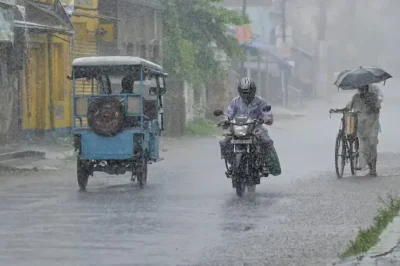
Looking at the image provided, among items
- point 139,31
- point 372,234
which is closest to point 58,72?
point 139,31

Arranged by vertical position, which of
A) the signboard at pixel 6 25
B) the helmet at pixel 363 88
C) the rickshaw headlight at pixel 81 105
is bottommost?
the rickshaw headlight at pixel 81 105

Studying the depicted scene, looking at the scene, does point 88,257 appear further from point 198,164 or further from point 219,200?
point 198,164

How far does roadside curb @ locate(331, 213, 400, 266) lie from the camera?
9.47m

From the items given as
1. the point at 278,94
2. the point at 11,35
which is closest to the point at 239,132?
the point at 11,35

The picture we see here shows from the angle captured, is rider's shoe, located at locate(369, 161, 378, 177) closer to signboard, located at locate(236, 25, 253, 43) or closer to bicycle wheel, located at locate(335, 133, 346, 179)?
bicycle wheel, located at locate(335, 133, 346, 179)

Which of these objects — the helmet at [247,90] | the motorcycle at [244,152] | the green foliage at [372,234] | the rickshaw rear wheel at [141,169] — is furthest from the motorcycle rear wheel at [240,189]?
the green foliage at [372,234]

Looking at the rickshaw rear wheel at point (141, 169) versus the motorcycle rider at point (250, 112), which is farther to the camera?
the rickshaw rear wheel at point (141, 169)

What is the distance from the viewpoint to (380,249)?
32.8ft

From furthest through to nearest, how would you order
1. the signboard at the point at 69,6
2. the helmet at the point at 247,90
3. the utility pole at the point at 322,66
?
the utility pole at the point at 322,66, the signboard at the point at 69,6, the helmet at the point at 247,90

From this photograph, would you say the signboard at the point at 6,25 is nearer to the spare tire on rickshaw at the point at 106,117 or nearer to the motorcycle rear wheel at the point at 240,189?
the spare tire on rickshaw at the point at 106,117

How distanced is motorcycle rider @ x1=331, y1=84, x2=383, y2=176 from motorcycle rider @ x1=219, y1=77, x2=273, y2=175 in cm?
368

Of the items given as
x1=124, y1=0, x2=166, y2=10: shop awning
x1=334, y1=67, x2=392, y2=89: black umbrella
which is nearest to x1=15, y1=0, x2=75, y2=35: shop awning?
x1=124, y1=0, x2=166, y2=10: shop awning

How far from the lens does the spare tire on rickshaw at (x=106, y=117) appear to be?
1838cm

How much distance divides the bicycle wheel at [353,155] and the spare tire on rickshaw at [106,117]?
4.59 metres
